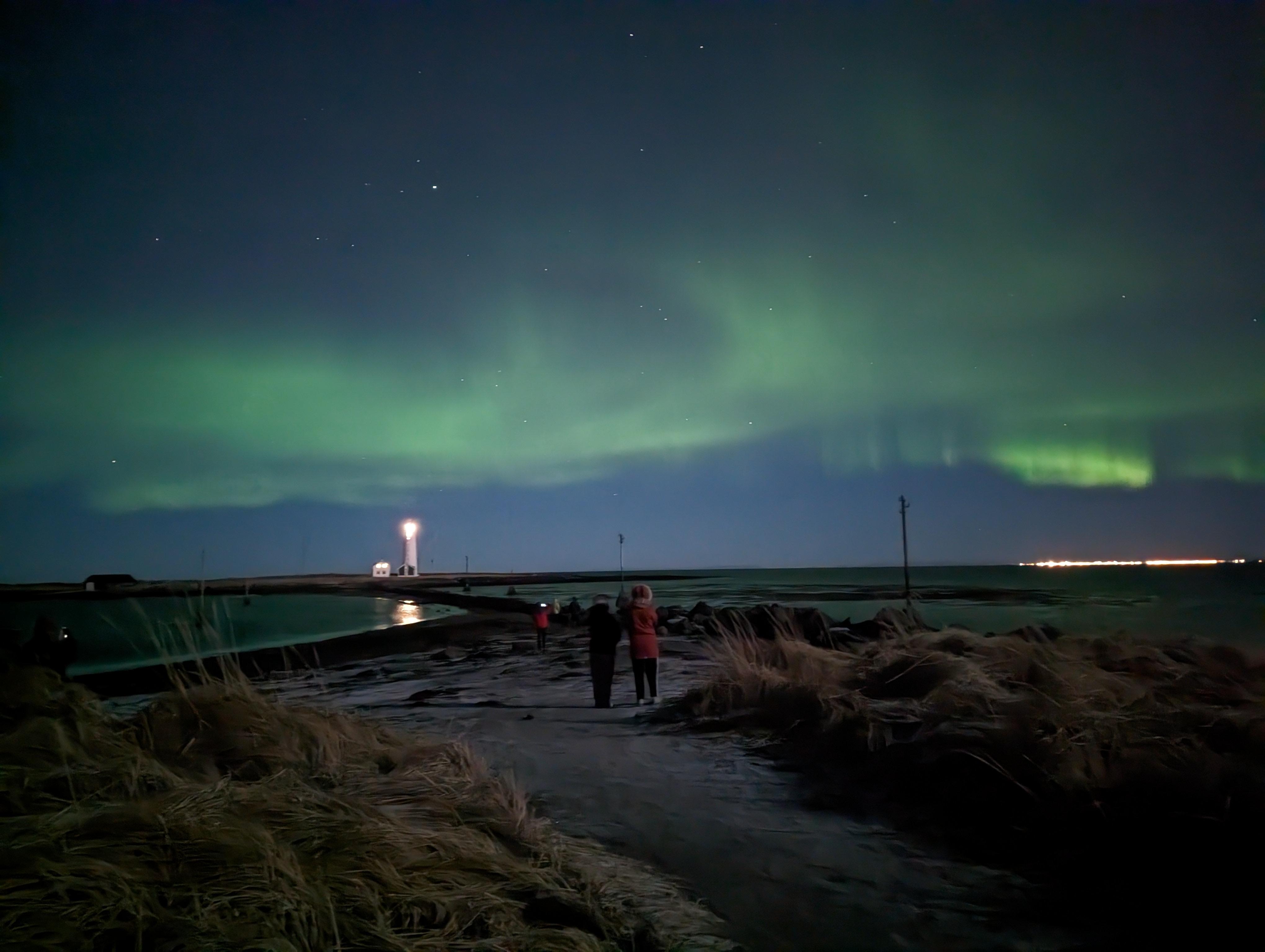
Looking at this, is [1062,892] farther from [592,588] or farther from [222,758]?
[592,588]

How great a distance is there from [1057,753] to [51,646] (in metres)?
15.0

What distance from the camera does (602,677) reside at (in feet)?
34.2

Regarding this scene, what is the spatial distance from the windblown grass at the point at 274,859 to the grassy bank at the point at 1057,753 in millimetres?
2403

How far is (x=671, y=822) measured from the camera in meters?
5.44

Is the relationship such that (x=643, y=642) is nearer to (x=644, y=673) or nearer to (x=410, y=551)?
(x=644, y=673)

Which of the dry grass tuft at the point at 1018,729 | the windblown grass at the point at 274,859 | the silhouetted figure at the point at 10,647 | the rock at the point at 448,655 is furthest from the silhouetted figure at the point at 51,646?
the dry grass tuft at the point at 1018,729

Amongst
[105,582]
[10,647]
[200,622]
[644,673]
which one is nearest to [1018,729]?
[644,673]

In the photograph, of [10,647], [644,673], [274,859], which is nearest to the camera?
[274,859]

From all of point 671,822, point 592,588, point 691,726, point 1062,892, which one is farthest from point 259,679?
point 592,588

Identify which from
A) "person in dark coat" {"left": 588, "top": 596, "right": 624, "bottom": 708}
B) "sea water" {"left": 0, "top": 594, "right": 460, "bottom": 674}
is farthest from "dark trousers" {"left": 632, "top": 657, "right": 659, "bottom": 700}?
"sea water" {"left": 0, "top": 594, "right": 460, "bottom": 674}

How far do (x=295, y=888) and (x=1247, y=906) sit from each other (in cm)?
456

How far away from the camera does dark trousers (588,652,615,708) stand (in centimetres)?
1041

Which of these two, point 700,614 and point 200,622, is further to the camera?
point 700,614

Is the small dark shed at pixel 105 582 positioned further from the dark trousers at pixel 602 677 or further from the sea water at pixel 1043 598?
the dark trousers at pixel 602 677
